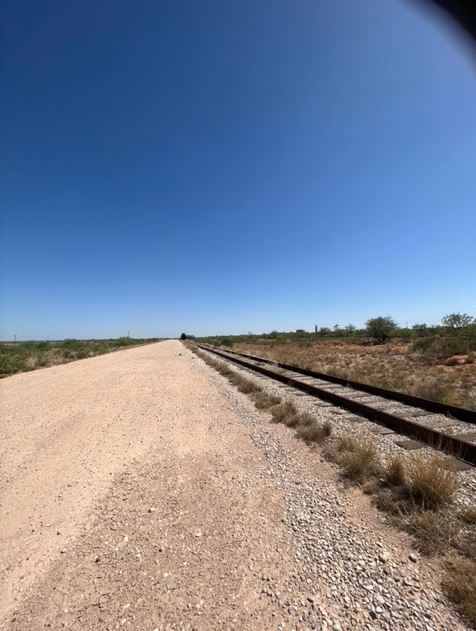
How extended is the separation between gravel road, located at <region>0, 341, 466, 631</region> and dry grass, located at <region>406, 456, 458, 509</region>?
63cm

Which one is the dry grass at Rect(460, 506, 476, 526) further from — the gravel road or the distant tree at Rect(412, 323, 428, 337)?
the distant tree at Rect(412, 323, 428, 337)

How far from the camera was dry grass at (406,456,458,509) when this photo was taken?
A: 3643 millimetres

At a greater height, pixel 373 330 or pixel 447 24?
pixel 447 24

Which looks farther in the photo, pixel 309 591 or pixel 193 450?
pixel 193 450

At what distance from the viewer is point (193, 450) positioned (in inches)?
235

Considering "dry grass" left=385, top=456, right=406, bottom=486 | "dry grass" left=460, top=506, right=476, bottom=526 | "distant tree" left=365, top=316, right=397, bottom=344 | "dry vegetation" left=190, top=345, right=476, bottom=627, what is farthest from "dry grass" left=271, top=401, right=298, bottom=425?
"distant tree" left=365, top=316, right=397, bottom=344

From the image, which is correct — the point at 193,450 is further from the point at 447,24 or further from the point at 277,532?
the point at 447,24

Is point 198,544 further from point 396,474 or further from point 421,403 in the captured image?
point 421,403

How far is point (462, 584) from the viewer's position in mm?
2480

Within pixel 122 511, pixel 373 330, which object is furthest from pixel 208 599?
pixel 373 330

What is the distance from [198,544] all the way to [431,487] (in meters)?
2.80

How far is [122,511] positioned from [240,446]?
262 cm

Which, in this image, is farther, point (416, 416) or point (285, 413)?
point (285, 413)

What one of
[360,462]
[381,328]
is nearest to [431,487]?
[360,462]
